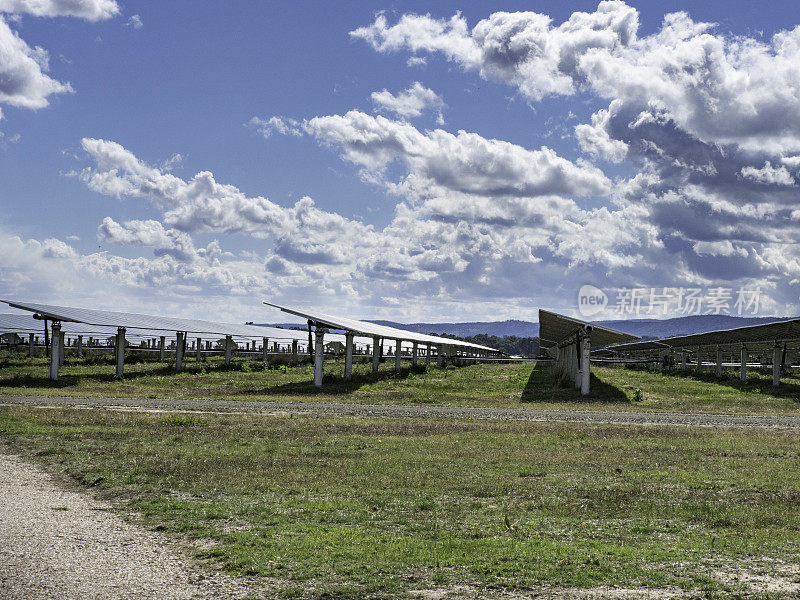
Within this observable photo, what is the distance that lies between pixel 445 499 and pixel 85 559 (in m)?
5.67

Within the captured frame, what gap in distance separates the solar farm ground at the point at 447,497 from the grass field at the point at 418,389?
1051cm

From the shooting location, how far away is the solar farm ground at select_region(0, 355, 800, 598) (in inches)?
323

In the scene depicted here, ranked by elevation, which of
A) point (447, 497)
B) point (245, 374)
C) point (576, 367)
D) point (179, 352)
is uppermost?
point (179, 352)

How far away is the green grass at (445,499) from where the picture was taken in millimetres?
8391

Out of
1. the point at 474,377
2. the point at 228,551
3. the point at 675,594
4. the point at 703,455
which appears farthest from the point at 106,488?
the point at 474,377

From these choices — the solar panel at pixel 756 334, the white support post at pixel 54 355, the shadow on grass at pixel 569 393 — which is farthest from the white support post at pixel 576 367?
the white support post at pixel 54 355

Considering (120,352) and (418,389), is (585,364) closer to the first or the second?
(418,389)

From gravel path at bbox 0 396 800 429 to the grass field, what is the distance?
278cm

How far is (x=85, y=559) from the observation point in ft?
28.4

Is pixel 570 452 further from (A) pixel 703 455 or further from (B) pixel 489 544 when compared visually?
(B) pixel 489 544

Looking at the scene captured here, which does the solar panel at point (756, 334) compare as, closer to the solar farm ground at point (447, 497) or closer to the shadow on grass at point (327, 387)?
the solar farm ground at point (447, 497)

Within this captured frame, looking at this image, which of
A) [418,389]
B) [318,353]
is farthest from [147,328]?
[418,389]

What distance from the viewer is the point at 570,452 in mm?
17594

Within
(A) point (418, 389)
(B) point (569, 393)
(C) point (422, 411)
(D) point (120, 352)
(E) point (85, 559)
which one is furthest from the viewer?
(D) point (120, 352)
